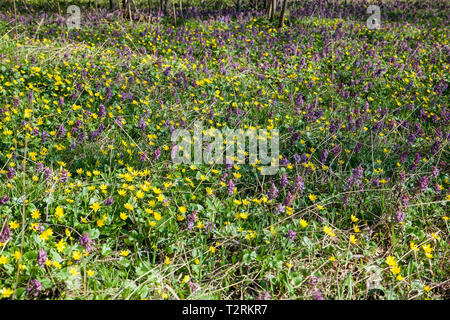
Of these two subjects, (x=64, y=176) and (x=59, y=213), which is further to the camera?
(x=64, y=176)

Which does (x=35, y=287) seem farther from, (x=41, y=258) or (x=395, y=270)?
(x=395, y=270)

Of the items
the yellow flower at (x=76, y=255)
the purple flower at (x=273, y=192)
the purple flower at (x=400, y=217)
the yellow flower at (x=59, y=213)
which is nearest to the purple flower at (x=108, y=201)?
the yellow flower at (x=59, y=213)

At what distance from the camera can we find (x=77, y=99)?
454 cm

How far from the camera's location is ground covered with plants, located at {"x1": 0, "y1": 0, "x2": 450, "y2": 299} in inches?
103

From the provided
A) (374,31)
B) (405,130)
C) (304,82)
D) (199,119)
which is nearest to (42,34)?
(199,119)

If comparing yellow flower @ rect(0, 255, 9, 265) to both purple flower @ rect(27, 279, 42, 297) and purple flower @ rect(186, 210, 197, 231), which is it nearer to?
purple flower @ rect(27, 279, 42, 297)

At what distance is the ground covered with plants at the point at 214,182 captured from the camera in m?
2.62

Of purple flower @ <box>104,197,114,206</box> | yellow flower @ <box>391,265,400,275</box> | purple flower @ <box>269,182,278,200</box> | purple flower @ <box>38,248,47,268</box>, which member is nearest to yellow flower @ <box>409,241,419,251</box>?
yellow flower @ <box>391,265,400,275</box>

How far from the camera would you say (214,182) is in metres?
3.54

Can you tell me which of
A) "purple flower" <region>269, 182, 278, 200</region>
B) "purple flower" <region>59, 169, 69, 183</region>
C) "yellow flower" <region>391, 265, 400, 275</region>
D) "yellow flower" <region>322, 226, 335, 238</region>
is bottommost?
"yellow flower" <region>391, 265, 400, 275</region>

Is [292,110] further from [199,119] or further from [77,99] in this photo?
[77,99]

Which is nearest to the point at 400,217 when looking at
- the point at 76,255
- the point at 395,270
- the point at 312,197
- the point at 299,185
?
the point at 395,270

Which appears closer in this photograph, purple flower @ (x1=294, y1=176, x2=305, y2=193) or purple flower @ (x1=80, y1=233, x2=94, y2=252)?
purple flower @ (x1=80, y1=233, x2=94, y2=252)
